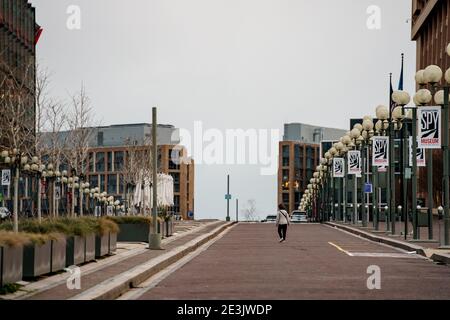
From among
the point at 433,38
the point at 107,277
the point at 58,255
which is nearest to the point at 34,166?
the point at 58,255

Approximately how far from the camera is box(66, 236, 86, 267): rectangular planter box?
68.2 ft

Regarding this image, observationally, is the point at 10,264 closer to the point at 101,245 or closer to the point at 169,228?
the point at 101,245

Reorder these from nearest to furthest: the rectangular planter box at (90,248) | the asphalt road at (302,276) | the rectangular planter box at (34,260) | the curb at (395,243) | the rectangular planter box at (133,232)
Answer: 1. the asphalt road at (302,276)
2. the rectangular planter box at (34,260)
3. the rectangular planter box at (90,248)
4. the curb at (395,243)
5. the rectangular planter box at (133,232)

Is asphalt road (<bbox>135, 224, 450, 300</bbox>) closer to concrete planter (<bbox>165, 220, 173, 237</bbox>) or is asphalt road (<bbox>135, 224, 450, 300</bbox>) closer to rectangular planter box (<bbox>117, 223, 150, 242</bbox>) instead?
rectangular planter box (<bbox>117, 223, 150, 242</bbox>)

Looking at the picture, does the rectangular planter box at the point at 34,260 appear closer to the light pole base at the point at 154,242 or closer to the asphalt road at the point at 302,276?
the asphalt road at the point at 302,276

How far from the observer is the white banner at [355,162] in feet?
200

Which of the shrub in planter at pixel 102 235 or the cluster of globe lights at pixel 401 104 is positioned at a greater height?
the cluster of globe lights at pixel 401 104

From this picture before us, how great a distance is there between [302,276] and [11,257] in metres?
6.50

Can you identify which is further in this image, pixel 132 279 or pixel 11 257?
pixel 132 279

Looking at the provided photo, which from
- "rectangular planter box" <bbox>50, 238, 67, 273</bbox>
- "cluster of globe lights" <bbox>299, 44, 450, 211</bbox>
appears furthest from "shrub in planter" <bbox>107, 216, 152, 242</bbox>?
"rectangular planter box" <bbox>50, 238, 67, 273</bbox>

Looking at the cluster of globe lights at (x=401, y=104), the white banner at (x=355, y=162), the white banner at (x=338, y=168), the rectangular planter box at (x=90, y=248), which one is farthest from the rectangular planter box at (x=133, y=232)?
the white banner at (x=338, y=168)

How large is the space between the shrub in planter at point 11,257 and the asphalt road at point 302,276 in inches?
82.4

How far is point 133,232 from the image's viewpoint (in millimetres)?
34781

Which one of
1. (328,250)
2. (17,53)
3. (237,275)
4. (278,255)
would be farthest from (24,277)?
(17,53)
